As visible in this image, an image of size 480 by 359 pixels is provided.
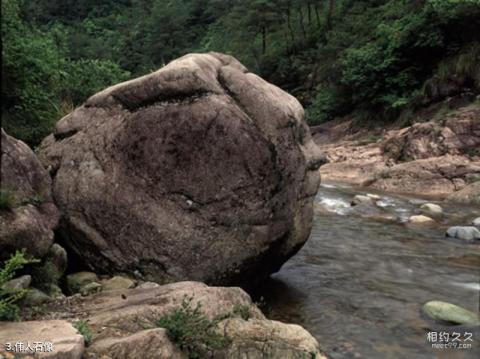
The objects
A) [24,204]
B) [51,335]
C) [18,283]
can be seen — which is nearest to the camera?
[51,335]

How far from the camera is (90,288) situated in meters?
5.66

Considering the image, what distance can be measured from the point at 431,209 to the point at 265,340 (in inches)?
397

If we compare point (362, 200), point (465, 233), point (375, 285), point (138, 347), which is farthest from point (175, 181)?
point (362, 200)

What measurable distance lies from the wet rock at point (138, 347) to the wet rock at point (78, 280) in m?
1.93

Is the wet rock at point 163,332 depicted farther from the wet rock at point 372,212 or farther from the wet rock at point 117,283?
the wet rock at point 372,212

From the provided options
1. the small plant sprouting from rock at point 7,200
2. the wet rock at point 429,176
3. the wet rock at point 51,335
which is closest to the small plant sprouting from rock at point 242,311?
the wet rock at point 51,335

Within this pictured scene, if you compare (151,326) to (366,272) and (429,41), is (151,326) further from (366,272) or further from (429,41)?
(429,41)

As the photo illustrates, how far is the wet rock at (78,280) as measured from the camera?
18.8 ft

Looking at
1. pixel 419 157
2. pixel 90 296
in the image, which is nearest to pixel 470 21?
pixel 419 157

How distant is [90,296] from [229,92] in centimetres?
330

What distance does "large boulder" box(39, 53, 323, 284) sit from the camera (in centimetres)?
618

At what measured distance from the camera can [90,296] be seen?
5.41 m

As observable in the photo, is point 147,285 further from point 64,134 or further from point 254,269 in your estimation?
point 64,134

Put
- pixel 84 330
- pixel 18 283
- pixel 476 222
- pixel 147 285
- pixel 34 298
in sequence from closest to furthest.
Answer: pixel 84 330 → pixel 18 283 → pixel 34 298 → pixel 147 285 → pixel 476 222
